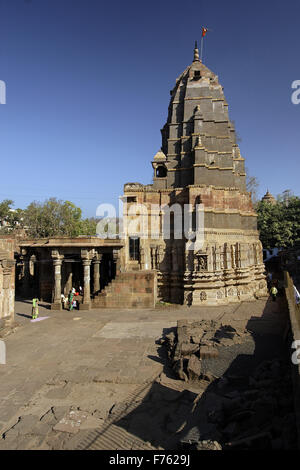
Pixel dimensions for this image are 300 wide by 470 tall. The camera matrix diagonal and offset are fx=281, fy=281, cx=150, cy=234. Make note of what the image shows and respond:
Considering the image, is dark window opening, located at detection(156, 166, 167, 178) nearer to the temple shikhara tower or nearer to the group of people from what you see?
the temple shikhara tower

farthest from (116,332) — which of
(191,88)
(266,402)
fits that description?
(191,88)

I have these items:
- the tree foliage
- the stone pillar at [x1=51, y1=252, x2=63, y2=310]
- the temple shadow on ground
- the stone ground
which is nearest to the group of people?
the stone pillar at [x1=51, y1=252, x2=63, y2=310]

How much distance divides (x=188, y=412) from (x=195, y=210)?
16.5 m

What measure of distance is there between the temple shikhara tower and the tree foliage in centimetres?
1377

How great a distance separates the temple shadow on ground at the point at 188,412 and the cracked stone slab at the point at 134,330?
11.8ft

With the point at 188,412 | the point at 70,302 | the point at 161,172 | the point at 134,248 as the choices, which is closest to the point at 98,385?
the point at 188,412

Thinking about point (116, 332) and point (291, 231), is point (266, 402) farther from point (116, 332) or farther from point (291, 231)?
point (291, 231)

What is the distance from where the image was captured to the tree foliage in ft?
126

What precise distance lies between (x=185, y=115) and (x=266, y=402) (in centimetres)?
2413

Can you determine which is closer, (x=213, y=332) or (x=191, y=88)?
(x=213, y=332)

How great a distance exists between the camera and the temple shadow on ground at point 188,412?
6.16 m

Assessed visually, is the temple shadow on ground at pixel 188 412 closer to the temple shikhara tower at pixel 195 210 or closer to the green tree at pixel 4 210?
the temple shikhara tower at pixel 195 210

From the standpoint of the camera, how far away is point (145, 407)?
781 centimetres

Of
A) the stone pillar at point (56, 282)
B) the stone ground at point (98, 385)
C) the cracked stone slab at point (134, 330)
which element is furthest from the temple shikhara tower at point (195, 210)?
the cracked stone slab at point (134, 330)
